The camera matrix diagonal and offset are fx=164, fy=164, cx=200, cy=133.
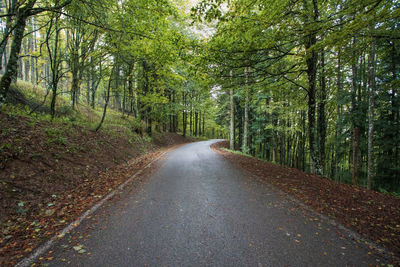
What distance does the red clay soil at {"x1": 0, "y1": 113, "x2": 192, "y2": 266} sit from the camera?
295 cm

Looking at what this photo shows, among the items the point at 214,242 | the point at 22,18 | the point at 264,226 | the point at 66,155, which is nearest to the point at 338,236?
the point at 264,226

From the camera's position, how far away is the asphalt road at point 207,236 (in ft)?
7.49

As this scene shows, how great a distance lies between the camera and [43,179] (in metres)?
4.58

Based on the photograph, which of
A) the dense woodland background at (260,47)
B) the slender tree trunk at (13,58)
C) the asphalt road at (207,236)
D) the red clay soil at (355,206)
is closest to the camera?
the asphalt road at (207,236)

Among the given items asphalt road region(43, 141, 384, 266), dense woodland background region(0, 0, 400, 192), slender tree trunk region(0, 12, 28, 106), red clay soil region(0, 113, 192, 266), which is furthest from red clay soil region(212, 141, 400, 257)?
slender tree trunk region(0, 12, 28, 106)

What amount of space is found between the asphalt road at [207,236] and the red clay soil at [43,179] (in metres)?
0.70

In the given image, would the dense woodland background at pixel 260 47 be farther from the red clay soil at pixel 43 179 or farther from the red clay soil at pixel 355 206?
the red clay soil at pixel 355 206

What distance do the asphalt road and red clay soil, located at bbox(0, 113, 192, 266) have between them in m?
0.70

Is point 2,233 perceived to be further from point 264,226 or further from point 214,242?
point 264,226

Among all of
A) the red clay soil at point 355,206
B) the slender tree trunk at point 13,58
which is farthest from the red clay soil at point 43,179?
the red clay soil at point 355,206

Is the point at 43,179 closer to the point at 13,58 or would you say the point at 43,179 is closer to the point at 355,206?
the point at 13,58

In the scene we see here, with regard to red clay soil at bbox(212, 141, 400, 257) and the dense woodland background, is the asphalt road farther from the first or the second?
the dense woodland background

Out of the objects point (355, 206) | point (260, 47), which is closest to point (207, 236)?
point (355, 206)

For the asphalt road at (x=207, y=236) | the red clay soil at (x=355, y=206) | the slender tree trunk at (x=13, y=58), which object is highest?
the slender tree trunk at (x=13, y=58)
